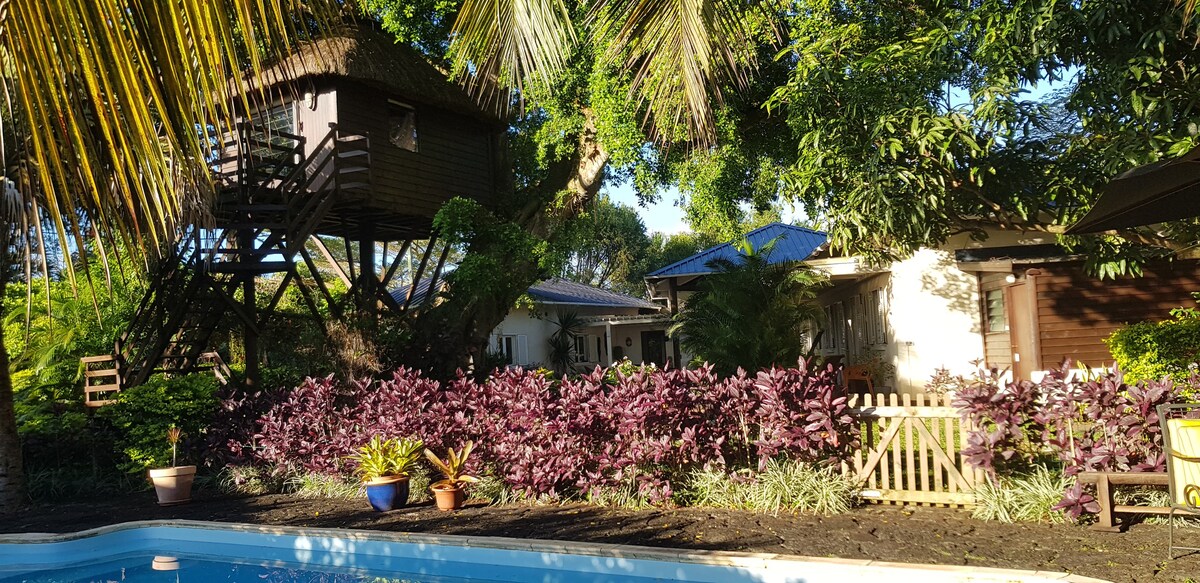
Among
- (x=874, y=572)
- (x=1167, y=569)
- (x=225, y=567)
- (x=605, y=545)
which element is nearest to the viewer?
(x=1167, y=569)

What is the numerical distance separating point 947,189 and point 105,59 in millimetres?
10553

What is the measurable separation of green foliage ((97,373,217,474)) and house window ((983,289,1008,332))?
13.1 m

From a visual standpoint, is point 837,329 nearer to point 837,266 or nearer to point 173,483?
point 837,266

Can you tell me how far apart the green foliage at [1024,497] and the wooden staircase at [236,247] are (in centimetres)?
1127

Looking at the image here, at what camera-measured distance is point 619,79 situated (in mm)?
13883

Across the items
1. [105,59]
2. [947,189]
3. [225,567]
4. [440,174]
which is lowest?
[225,567]

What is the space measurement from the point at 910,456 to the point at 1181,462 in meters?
2.41

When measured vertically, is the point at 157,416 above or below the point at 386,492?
above

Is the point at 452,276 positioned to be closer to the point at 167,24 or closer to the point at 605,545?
the point at 605,545

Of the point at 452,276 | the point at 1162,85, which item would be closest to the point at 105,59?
the point at 1162,85

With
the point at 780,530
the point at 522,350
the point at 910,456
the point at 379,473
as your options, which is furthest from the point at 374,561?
the point at 522,350

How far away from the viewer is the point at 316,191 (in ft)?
52.7

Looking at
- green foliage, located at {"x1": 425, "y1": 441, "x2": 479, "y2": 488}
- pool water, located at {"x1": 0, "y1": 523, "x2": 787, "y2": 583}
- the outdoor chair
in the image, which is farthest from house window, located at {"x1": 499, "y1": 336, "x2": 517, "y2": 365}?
the outdoor chair

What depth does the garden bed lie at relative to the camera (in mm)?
6266
